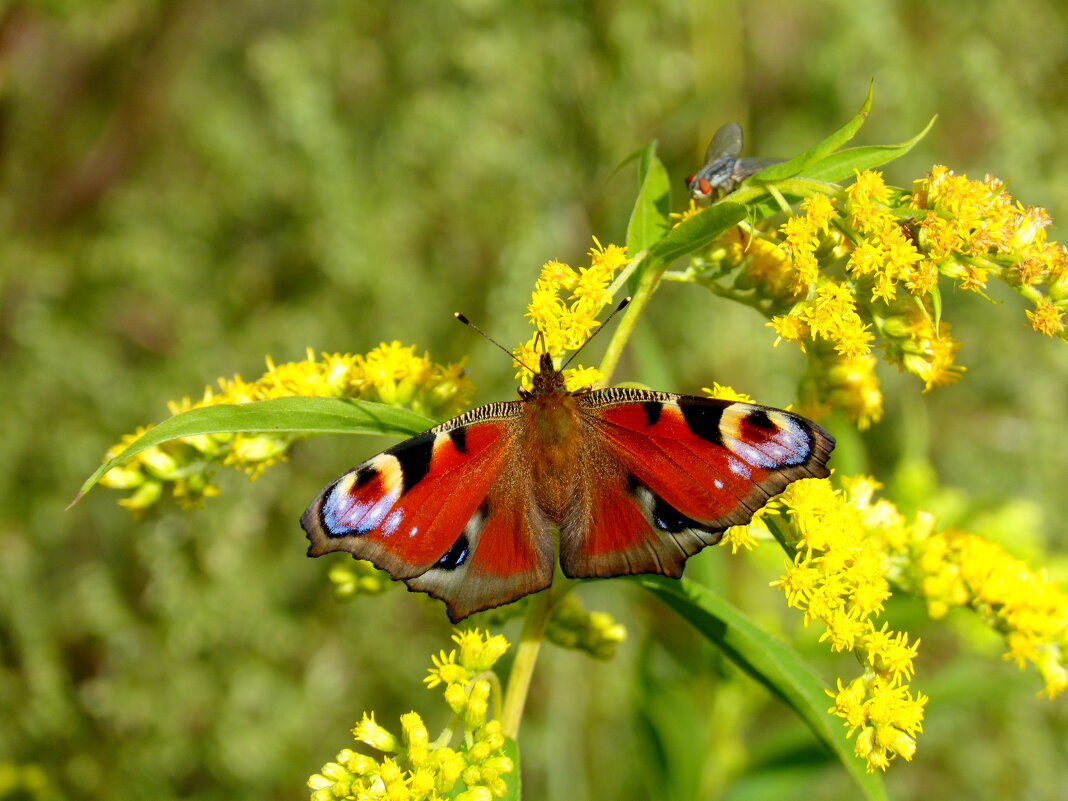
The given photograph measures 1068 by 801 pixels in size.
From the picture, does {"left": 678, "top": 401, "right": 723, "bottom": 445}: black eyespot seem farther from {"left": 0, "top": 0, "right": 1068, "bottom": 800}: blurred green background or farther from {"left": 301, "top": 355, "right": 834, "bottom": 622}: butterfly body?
{"left": 0, "top": 0, "right": 1068, "bottom": 800}: blurred green background

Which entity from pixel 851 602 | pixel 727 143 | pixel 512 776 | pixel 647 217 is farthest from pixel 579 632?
pixel 727 143

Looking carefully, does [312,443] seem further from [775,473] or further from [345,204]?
[775,473]

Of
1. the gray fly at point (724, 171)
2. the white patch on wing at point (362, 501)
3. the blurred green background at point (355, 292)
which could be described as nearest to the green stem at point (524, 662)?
the white patch on wing at point (362, 501)

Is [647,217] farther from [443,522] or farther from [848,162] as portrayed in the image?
[443,522]

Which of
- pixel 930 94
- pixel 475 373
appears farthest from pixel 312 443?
pixel 930 94

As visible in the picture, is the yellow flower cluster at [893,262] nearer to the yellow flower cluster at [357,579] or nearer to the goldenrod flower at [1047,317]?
the goldenrod flower at [1047,317]
